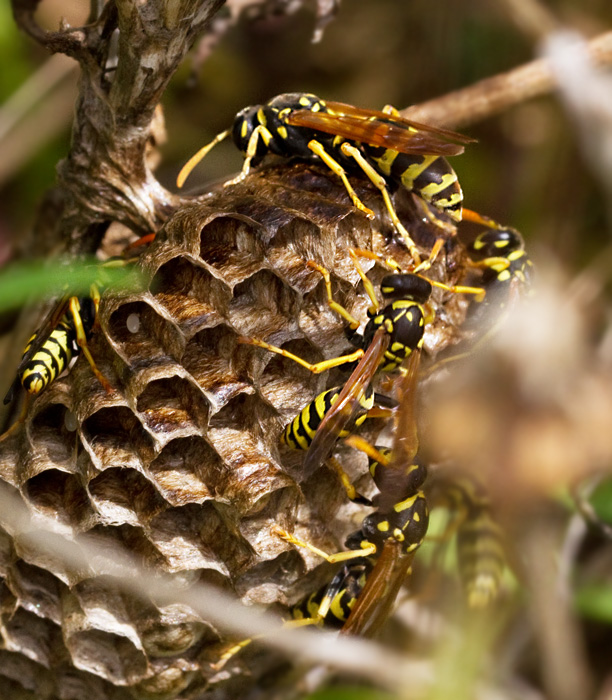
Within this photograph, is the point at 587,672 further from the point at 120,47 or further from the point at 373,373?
the point at 120,47

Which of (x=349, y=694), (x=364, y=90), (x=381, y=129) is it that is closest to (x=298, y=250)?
(x=381, y=129)

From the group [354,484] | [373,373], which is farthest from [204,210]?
[354,484]

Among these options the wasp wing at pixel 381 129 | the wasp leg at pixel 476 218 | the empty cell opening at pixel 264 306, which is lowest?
the empty cell opening at pixel 264 306

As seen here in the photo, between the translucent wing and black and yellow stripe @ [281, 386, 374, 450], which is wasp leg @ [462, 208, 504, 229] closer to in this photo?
the translucent wing

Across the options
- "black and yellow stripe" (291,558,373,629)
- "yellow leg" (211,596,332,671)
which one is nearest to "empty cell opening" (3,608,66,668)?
"yellow leg" (211,596,332,671)

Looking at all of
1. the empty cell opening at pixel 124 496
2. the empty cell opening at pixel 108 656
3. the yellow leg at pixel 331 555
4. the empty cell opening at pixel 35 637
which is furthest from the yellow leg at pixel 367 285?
the empty cell opening at pixel 35 637

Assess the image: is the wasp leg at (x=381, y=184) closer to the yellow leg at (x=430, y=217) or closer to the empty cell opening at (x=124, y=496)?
the yellow leg at (x=430, y=217)

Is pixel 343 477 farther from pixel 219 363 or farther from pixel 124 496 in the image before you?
pixel 124 496
